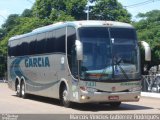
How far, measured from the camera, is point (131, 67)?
19984mm

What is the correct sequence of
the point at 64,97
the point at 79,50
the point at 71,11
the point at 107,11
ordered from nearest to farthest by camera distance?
the point at 79,50, the point at 64,97, the point at 71,11, the point at 107,11

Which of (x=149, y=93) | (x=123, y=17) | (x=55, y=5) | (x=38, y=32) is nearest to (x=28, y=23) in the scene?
(x=55, y=5)

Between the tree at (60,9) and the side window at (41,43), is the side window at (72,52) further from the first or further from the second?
the tree at (60,9)

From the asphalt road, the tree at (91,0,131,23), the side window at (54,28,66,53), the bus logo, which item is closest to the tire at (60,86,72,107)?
the asphalt road

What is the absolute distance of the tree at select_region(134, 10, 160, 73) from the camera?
48.5m

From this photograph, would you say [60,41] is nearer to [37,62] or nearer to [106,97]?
[106,97]

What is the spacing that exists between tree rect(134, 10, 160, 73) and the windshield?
90.7 ft

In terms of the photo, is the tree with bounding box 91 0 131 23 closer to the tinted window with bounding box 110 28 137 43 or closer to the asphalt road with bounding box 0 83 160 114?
the asphalt road with bounding box 0 83 160 114

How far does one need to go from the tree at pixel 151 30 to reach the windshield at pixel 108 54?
90.7ft

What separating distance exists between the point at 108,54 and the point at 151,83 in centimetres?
1296

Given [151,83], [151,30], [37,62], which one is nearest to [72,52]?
[37,62]

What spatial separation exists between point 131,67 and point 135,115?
3220 millimetres

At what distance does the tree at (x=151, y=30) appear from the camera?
48531 mm

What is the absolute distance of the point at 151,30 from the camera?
4894 cm
